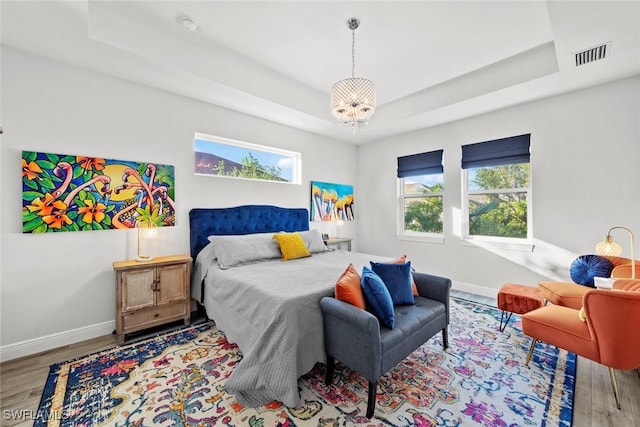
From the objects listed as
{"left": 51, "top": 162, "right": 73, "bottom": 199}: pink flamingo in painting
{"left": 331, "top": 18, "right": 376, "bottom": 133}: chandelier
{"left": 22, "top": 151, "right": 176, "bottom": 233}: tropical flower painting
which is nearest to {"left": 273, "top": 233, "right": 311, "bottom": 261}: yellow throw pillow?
{"left": 22, "top": 151, "right": 176, "bottom": 233}: tropical flower painting

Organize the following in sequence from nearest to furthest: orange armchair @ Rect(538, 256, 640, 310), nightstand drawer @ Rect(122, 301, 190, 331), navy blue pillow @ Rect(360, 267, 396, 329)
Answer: navy blue pillow @ Rect(360, 267, 396, 329)
orange armchair @ Rect(538, 256, 640, 310)
nightstand drawer @ Rect(122, 301, 190, 331)

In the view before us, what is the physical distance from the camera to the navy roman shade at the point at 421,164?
14.5 feet

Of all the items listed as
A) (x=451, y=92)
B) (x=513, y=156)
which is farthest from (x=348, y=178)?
(x=513, y=156)

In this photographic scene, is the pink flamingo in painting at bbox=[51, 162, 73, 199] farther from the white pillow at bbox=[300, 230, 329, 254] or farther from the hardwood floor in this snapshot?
the white pillow at bbox=[300, 230, 329, 254]

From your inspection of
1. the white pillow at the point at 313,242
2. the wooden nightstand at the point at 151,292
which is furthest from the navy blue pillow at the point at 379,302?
the wooden nightstand at the point at 151,292

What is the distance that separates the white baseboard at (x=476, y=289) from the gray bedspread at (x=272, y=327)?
2600mm

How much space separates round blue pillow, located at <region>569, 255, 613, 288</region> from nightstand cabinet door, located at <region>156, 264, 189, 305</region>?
4226 millimetres

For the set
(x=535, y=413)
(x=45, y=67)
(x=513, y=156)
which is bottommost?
(x=535, y=413)

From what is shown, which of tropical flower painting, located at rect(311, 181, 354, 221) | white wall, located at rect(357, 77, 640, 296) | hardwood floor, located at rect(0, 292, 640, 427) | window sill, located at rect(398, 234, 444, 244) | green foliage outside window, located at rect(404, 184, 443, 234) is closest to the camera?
hardwood floor, located at rect(0, 292, 640, 427)

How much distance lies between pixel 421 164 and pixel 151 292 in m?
4.33

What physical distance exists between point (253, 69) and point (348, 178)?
2.89 meters

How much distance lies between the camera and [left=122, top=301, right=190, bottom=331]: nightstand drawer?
2.56m

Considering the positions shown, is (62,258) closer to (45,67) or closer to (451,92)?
(45,67)

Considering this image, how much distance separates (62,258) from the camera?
2.55 metres
